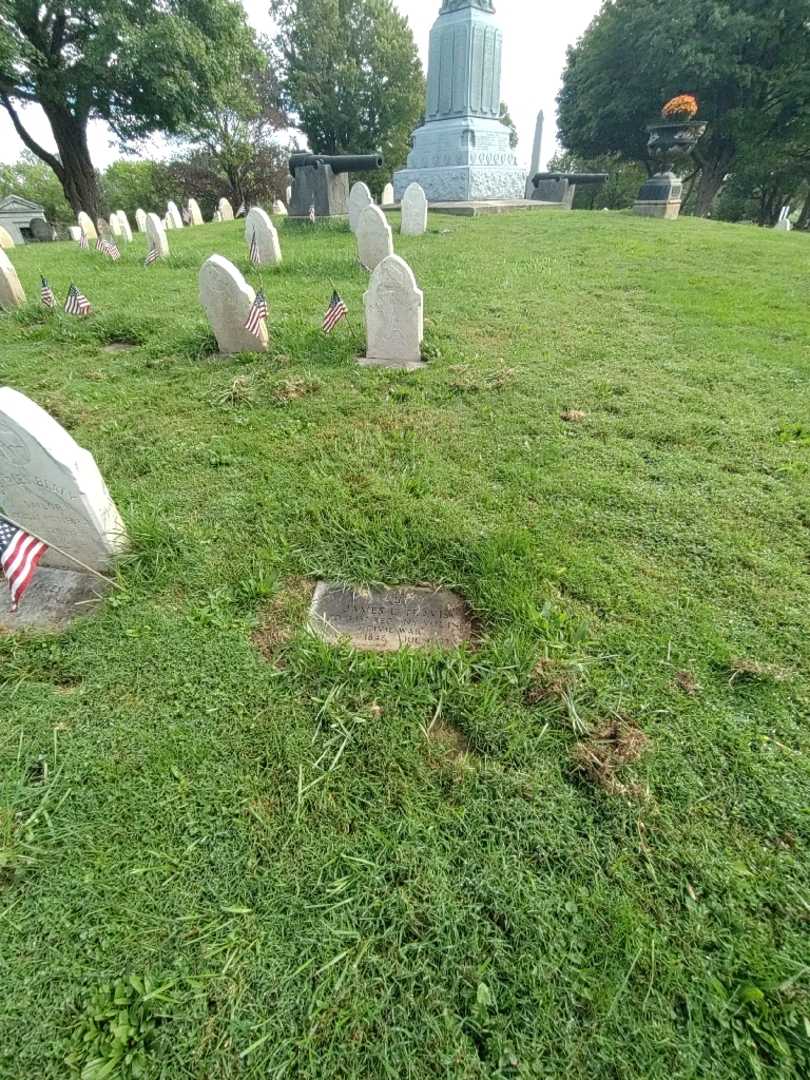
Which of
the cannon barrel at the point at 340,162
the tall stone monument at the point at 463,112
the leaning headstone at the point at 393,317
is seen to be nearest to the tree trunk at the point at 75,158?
the cannon barrel at the point at 340,162

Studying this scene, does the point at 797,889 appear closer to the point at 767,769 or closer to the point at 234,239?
the point at 767,769

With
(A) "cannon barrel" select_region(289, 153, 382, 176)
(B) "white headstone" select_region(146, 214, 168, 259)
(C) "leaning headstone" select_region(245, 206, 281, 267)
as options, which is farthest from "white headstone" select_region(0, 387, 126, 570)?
(A) "cannon barrel" select_region(289, 153, 382, 176)

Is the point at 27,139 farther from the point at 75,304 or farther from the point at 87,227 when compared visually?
the point at 75,304

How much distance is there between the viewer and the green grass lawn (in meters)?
1.25

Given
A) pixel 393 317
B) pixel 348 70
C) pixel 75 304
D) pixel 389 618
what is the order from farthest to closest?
pixel 348 70, pixel 75 304, pixel 393 317, pixel 389 618

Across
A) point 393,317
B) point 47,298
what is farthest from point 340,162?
point 393,317

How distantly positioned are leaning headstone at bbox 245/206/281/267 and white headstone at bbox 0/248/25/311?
3316 mm

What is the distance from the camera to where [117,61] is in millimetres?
13797

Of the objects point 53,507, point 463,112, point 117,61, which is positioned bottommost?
point 53,507

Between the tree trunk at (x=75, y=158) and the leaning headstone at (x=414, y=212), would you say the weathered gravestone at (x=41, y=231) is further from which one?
the leaning headstone at (x=414, y=212)

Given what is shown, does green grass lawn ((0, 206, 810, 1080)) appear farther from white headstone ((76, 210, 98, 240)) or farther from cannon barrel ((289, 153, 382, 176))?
white headstone ((76, 210, 98, 240))

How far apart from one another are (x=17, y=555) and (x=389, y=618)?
1538 millimetres

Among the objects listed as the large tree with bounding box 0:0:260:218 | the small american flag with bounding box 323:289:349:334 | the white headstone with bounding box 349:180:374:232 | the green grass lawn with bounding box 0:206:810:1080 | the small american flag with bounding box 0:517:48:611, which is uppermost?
the large tree with bounding box 0:0:260:218

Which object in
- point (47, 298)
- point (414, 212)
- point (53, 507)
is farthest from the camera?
point (414, 212)
